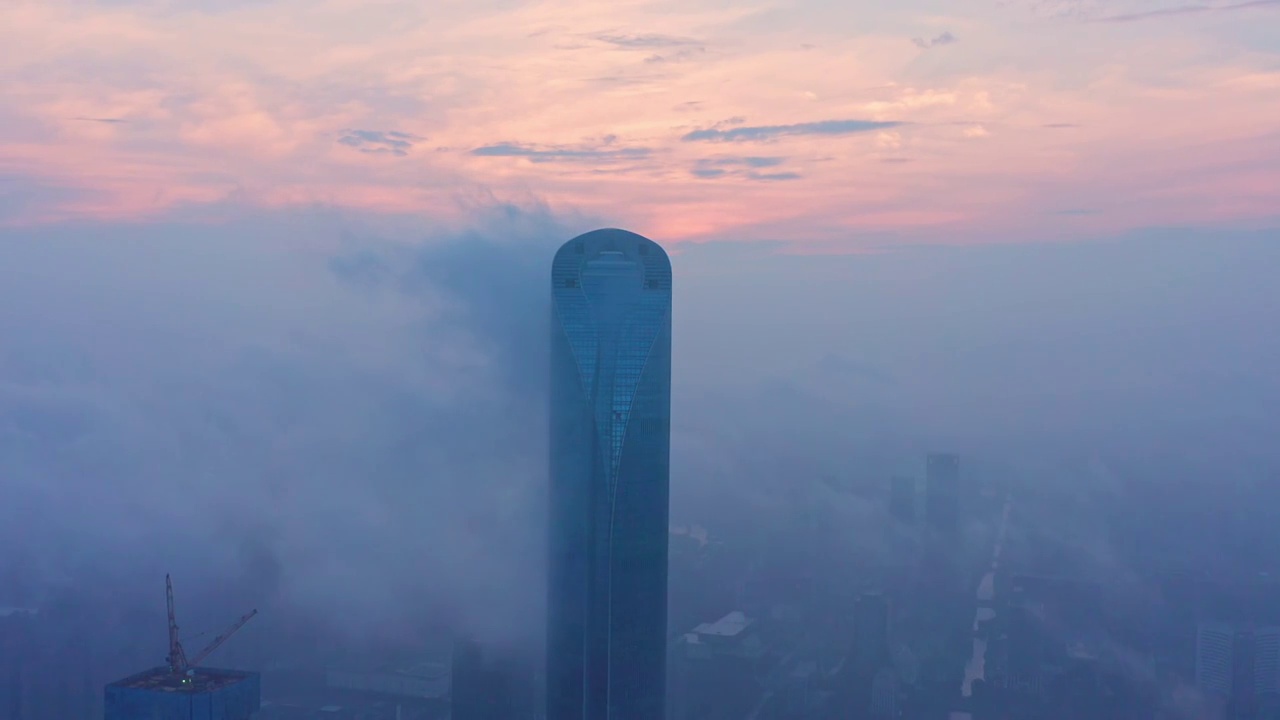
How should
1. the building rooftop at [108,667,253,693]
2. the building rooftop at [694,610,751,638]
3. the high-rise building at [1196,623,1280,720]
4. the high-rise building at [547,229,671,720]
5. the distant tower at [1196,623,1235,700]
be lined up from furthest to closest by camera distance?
the building rooftop at [694,610,751,638] → the distant tower at [1196,623,1235,700] → the high-rise building at [1196,623,1280,720] → the high-rise building at [547,229,671,720] → the building rooftop at [108,667,253,693]

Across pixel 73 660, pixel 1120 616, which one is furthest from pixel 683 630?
pixel 73 660

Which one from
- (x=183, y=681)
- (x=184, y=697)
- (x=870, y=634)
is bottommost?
(x=870, y=634)

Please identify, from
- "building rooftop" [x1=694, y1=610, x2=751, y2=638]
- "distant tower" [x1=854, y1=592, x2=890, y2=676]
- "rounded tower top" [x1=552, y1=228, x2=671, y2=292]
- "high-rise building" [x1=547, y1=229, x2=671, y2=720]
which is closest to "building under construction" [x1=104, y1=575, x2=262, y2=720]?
"high-rise building" [x1=547, y1=229, x2=671, y2=720]

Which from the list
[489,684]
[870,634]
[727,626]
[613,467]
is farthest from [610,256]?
[870,634]

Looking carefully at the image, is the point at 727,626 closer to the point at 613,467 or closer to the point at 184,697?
the point at 613,467

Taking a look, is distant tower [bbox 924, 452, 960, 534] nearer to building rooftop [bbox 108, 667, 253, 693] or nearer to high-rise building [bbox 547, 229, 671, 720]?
high-rise building [bbox 547, 229, 671, 720]

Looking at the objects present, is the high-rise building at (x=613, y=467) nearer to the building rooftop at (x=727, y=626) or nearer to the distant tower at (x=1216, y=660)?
the building rooftop at (x=727, y=626)
